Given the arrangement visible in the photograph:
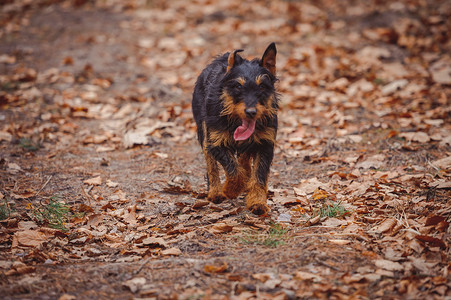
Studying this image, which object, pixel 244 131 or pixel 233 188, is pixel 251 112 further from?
pixel 233 188

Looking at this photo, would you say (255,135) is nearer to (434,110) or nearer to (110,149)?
(110,149)

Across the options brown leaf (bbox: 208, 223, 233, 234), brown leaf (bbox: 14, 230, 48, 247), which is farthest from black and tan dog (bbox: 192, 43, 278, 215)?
brown leaf (bbox: 14, 230, 48, 247)

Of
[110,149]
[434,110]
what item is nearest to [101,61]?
[110,149]

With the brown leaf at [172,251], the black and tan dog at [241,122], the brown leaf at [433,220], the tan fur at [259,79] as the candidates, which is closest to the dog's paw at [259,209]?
the black and tan dog at [241,122]

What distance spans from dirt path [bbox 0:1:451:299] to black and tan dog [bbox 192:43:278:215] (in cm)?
28

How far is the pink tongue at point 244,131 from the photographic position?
4.08 m

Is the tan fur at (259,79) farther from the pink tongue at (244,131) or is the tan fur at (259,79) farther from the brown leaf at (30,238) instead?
the brown leaf at (30,238)

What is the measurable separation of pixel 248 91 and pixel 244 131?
40 cm

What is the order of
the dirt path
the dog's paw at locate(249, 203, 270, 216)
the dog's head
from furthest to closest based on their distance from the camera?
the dog's paw at locate(249, 203, 270, 216), the dog's head, the dirt path

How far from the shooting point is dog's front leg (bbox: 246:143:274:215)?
4.34 meters

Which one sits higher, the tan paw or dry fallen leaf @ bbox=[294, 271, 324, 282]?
the tan paw

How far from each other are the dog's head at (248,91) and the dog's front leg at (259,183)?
44cm

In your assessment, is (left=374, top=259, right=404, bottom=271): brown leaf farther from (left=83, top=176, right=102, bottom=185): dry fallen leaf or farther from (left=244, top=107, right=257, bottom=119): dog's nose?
(left=83, top=176, right=102, bottom=185): dry fallen leaf

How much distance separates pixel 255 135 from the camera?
436 cm
